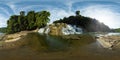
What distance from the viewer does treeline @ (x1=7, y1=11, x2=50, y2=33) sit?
462 feet

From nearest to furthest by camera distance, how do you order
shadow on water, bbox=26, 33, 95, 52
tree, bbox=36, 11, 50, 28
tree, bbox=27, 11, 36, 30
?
shadow on water, bbox=26, 33, 95, 52
tree, bbox=36, 11, 50, 28
tree, bbox=27, 11, 36, 30

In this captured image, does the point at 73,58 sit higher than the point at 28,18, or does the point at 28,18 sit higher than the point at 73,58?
the point at 28,18

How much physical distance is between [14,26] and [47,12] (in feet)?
84.1

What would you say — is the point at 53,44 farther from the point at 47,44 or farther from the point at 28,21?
the point at 28,21

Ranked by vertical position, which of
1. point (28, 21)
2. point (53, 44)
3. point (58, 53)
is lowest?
point (58, 53)

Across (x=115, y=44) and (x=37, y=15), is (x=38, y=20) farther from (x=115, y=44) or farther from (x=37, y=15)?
(x=115, y=44)

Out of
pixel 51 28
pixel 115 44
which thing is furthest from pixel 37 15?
pixel 115 44

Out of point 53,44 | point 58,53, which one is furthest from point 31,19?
point 58,53

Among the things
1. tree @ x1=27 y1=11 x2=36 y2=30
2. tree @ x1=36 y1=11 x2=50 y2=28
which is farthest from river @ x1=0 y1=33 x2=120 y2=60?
tree @ x1=27 y1=11 x2=36 y2=30

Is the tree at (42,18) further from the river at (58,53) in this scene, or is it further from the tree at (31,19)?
the river at (58,53)

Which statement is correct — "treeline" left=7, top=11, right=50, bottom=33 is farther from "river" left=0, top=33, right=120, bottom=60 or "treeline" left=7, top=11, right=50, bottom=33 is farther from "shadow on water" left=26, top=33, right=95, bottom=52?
"river" left=0, top=33, right=120, bottom=60

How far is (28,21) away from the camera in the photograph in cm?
15175

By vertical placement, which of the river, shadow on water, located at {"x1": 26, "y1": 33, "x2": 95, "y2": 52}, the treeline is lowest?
the river

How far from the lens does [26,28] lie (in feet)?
505
